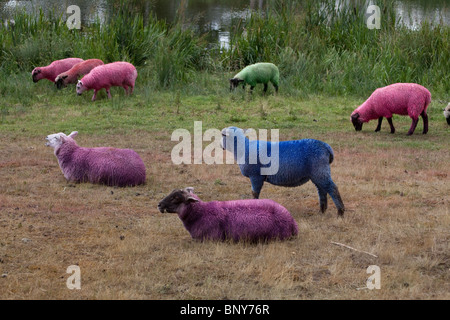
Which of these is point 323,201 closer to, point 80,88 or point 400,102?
point 400,102

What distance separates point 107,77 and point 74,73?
1310mm

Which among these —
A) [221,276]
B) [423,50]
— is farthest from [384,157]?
[423,50]

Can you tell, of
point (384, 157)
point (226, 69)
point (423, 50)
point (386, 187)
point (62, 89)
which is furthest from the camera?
point (226, 69)

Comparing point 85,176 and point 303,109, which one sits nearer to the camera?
point 85,176

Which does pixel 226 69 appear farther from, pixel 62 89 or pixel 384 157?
pixel 384 157

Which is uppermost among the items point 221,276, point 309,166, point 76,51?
point 76,51

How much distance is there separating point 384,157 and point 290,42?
24.2 feet

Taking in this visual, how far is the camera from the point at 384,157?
9312 mm

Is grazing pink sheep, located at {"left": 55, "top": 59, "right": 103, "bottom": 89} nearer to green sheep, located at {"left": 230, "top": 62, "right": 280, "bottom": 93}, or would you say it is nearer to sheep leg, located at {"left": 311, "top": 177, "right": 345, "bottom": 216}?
green sheep, located at {"left": 230, "top": 62, "right": 280, "bottom": 93}

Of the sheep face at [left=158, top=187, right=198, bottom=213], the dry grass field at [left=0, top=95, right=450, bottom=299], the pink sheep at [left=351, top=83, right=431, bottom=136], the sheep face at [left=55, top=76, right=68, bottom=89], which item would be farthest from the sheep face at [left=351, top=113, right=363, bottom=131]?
the sheep face at [left=55, top=76, right=68, bottom=89]

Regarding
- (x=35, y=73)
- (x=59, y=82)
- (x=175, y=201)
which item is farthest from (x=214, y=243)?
(x=35, y=73)

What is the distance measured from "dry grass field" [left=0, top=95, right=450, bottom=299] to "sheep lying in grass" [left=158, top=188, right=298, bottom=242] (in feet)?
0.38

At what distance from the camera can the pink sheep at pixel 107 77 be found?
13.1m

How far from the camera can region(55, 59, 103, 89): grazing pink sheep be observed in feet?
45.8
